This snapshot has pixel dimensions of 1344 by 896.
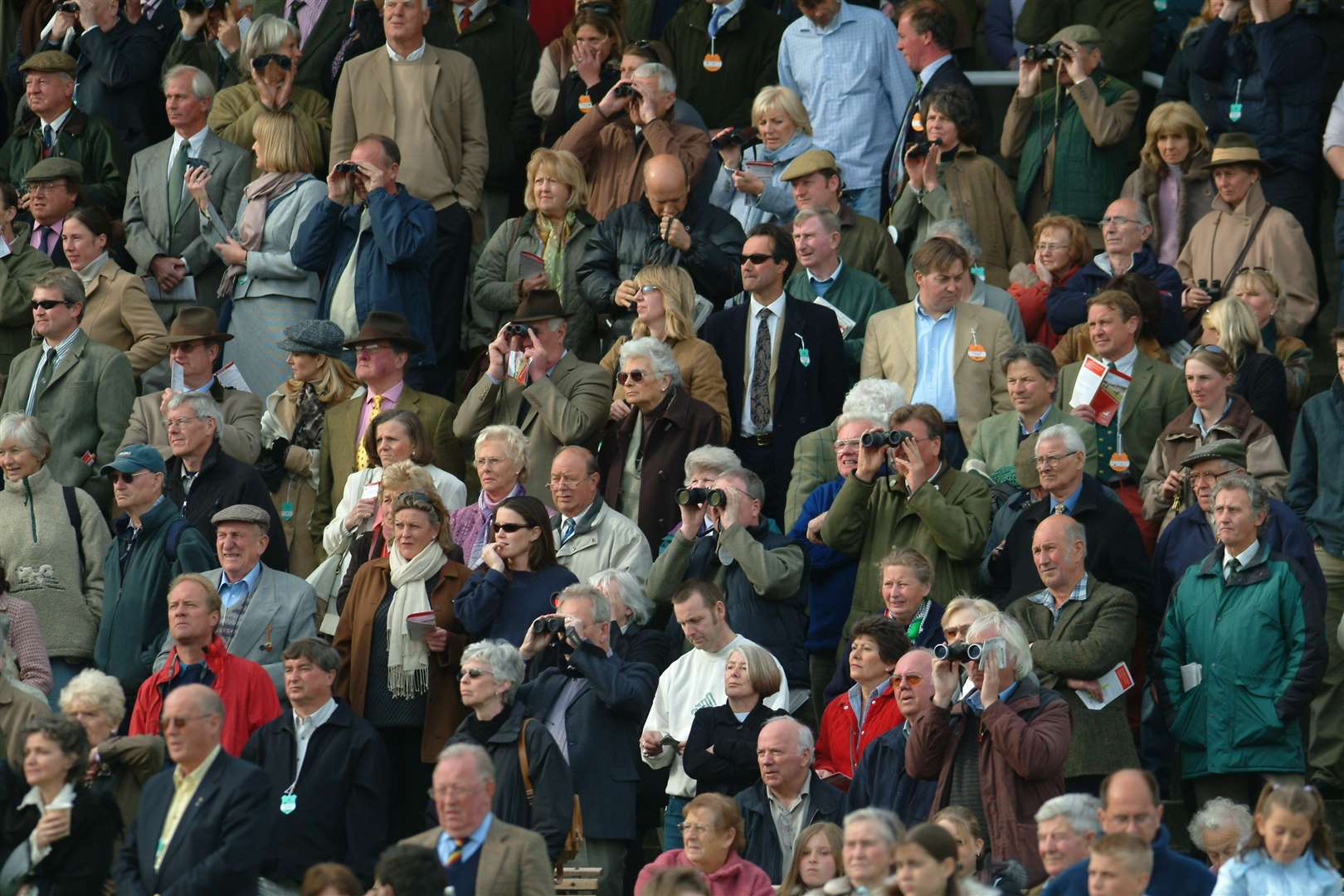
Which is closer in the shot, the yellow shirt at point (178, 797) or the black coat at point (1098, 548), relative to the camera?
the yellow shirt at point (178, 797)

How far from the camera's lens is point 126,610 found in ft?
37.7

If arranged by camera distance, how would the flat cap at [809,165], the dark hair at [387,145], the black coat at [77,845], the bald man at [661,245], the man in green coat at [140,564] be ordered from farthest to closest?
the dark hair at [387,145] < the flat cap at [809,165] < the bald man at [661,245] < the man in green coat at [140,564] < the black coat at [77,845]

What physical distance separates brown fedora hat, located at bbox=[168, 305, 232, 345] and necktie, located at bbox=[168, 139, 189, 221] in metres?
1.34

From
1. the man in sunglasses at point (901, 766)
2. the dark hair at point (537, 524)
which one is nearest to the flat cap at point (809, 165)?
the dark hair at point (537, 524)

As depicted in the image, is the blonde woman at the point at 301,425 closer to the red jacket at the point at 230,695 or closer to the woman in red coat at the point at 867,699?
the red jacket at the point at 230,695

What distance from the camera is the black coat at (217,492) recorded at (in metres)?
12.1

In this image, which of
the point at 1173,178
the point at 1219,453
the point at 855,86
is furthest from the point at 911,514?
the point at 855,86

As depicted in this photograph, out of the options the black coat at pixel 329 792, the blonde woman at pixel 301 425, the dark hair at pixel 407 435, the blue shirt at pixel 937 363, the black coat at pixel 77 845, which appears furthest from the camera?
the blonde woman at pixel 301 425

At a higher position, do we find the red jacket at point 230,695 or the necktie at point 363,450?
the red jacket at point 230,695

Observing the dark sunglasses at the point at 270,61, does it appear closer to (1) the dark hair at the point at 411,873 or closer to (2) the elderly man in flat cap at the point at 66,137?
(2) the elderly man in flat cap at the point at 66,137

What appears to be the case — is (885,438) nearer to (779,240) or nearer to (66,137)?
(779,240)

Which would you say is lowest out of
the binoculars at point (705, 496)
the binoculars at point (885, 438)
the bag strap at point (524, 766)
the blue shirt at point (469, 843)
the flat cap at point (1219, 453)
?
the flat cap at point (1219, 453)

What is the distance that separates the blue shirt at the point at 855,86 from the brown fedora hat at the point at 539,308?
8.54 ft

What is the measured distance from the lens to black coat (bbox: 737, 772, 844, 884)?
988 cm
